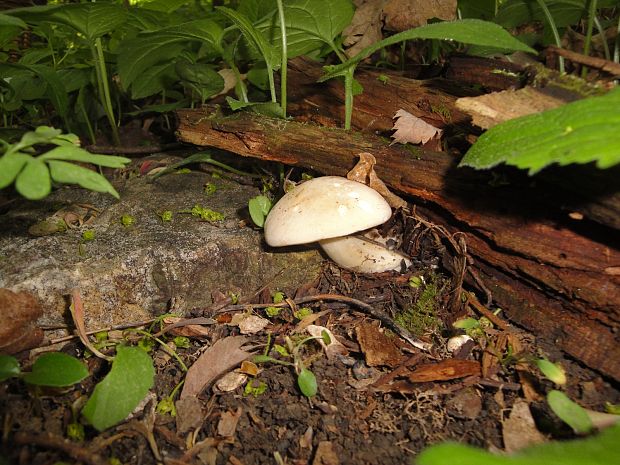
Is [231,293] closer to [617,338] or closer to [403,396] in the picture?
[403,396]

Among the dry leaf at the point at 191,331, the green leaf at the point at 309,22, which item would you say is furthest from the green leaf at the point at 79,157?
the green leaf at the point at 309,22

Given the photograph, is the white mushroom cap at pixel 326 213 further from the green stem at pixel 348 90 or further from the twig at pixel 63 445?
the twig at pixel 63 445

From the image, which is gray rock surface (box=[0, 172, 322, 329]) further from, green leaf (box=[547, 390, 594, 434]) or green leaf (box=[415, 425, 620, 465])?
green leaf (box=[415, 425, 620, 465])

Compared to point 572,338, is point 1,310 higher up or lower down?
higher up

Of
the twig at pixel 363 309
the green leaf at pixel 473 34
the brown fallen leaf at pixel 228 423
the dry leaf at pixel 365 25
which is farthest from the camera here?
the dry leaf at pixel 365 25

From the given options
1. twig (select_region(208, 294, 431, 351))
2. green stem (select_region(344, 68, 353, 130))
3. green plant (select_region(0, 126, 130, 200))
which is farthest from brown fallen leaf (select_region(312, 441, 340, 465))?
green stem (select_region(344, 68, 353, 130))

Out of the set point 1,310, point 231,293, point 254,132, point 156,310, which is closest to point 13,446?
point 1,310
